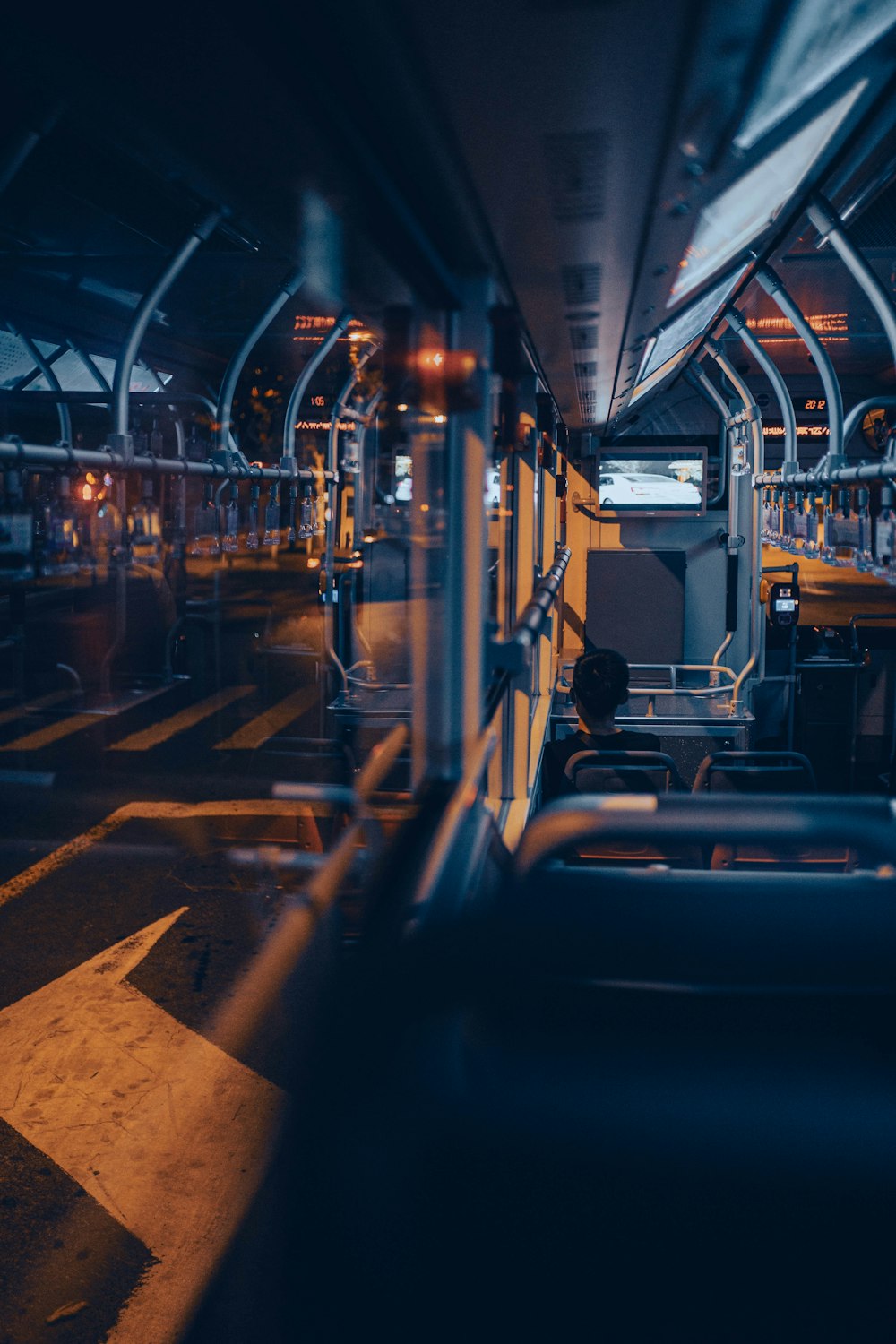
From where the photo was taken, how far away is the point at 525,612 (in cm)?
298

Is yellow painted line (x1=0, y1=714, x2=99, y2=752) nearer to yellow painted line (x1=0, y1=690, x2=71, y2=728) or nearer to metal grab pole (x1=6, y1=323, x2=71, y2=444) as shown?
yellow painted line (x1=0, y1=690, x2=71, y2=728)

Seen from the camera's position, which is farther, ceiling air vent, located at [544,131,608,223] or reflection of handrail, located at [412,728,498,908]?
reflection of handrail, located at [412,728,498,908]

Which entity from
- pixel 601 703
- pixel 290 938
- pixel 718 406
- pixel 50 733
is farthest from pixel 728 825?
pixel 50 733

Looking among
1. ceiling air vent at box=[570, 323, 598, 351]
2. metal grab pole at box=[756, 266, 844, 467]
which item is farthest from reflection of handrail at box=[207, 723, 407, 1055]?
metal grab pole at box=[756, 266, 844, 467]

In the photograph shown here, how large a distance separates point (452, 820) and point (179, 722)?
8.40m

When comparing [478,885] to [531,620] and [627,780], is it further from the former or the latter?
[627,780]

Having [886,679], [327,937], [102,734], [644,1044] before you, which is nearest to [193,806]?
[102,734]

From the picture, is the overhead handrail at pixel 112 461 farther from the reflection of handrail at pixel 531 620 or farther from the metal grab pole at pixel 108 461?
the reflection of handrail at pixel 531 620

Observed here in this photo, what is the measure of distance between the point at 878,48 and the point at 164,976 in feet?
13.6

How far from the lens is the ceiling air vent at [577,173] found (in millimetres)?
1573

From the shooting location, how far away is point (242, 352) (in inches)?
256

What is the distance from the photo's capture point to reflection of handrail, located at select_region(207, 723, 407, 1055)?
2895 mm

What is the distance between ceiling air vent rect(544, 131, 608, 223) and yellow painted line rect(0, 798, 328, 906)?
468 cm

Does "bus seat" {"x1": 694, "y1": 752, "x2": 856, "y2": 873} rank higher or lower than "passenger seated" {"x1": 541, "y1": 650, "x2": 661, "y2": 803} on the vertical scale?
lower
